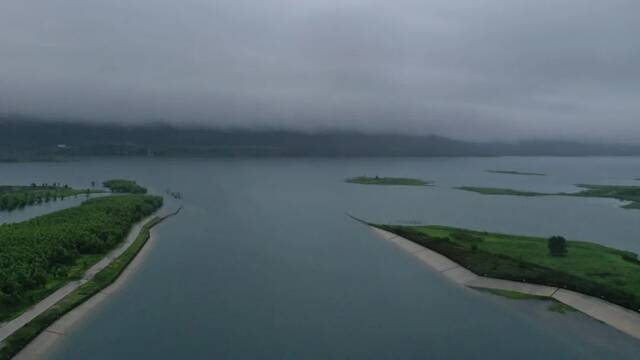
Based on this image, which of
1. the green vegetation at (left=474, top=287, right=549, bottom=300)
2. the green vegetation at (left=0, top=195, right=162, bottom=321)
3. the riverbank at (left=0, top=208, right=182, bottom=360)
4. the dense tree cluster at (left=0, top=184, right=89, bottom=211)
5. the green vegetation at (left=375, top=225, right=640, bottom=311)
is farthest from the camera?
the dense tree cluster at (left=0, top=184, right=89, bottom=211)

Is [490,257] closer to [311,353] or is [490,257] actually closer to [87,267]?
[311,353]

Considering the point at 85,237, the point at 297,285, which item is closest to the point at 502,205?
the point at 297,285

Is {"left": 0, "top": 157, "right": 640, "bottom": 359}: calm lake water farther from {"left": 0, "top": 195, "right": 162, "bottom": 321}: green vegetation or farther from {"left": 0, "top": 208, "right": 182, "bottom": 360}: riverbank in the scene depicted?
{"left": 0, "top": 195, "right": 162, "bottom": 321}: green vegetation

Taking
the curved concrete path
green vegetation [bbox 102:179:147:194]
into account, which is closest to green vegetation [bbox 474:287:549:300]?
the curved concrete path

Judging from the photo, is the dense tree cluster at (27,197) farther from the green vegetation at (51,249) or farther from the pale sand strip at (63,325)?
the pale sand strip at (63,325)

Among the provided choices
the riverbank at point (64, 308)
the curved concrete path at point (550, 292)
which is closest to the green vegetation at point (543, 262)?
the curved concrete path at point (550, 292)

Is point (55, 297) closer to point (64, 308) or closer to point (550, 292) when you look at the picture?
point (64, 308)
